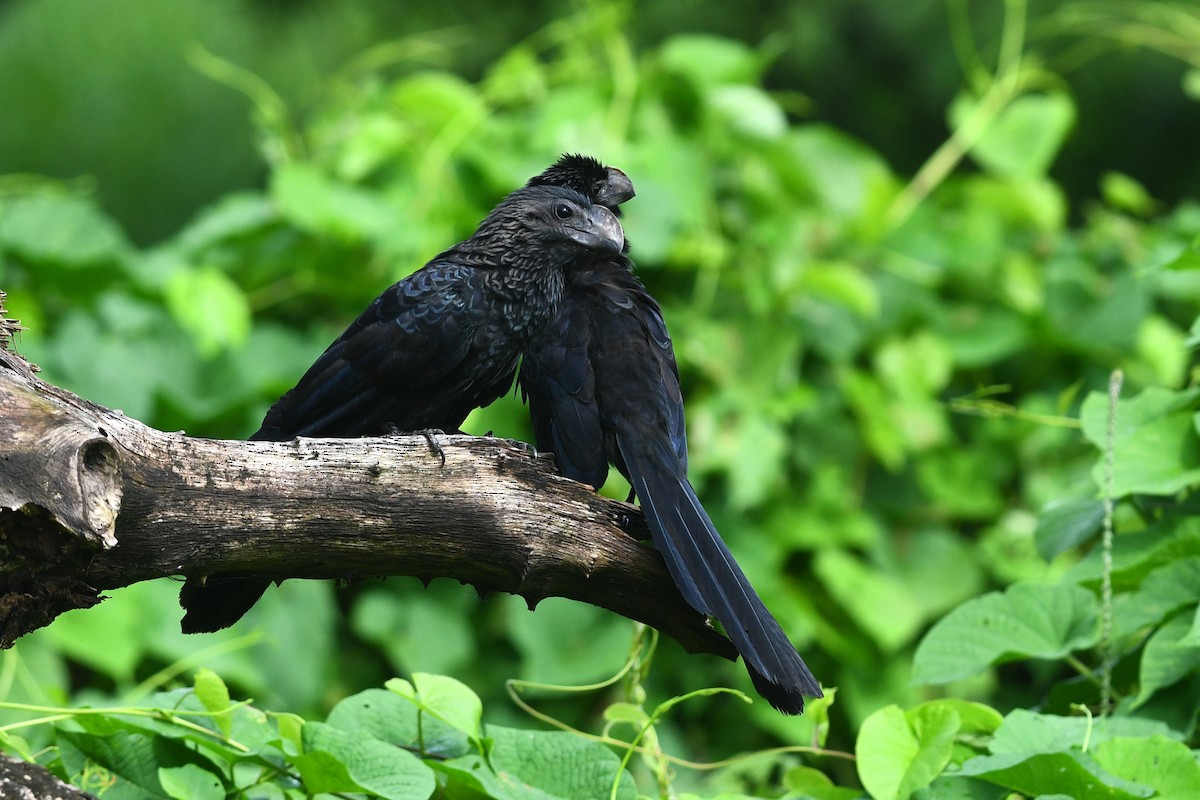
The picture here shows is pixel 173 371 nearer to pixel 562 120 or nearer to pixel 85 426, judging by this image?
pixel 562 120

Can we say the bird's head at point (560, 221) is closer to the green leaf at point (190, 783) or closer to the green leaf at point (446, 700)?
the green leaf at point (446, 700)

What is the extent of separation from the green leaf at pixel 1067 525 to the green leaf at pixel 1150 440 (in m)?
0.06

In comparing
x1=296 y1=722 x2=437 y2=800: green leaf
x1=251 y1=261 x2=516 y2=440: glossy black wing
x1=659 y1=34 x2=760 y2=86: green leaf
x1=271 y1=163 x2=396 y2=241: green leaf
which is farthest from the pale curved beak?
x1=659 y1=34 x2=760 y2=86: green leaf

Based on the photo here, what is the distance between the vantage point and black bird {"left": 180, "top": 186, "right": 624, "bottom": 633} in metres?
1.85

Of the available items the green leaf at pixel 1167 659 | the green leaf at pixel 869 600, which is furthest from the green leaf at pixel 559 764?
the green leaf at pixel 869 600

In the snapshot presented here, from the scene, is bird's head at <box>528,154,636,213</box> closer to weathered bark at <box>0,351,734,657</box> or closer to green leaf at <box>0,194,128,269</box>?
weathered bark at <box>0,351,734,657</box>

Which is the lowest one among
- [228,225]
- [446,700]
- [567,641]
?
[446,700]

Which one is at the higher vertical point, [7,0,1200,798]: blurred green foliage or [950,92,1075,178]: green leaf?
[950,92,1075,178]: green leaf

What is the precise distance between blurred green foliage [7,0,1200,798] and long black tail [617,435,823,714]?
143cm

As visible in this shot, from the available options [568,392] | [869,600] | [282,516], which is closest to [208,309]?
[568,392]

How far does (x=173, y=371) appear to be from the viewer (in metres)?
3.20

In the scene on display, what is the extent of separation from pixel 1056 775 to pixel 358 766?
30.2 inches

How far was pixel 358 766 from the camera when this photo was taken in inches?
55.3

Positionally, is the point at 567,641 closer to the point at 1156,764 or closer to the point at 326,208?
the point at 326,208
